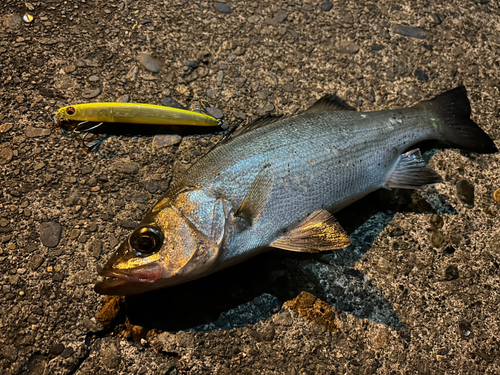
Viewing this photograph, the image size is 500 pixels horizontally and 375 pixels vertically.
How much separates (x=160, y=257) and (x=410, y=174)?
187 centimetres

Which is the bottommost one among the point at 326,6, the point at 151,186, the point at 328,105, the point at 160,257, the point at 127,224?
the point at 127,224

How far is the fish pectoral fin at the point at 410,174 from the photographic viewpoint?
2.71 m

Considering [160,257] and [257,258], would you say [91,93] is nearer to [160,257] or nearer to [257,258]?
[160,257]

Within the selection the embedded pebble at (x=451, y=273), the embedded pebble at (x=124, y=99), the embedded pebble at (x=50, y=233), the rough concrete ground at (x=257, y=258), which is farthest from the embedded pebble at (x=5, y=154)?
the embedded pebble at (x=451, y=273)

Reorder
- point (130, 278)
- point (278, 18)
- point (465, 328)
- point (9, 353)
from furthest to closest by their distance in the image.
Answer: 1. point (278, 18)
2. point (465, 328)
3. point (9, 353)
4. point (130, 278)

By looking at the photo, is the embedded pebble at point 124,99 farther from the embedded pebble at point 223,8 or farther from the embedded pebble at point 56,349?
the embedded pebble at point 56,349

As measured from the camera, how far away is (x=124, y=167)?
2764 mm

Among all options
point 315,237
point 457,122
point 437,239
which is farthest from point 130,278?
point 457,122

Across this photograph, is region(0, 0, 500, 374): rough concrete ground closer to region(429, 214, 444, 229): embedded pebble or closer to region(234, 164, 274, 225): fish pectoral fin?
region(429, 214, 444, 229): embedded pebble

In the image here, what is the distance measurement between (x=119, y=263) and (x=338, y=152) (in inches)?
60.0

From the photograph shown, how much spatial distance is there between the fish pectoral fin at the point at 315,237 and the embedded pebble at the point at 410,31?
230cm

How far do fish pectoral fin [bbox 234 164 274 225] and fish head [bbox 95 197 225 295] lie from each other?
0.26m

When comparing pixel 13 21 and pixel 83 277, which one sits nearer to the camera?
pixel 83 277

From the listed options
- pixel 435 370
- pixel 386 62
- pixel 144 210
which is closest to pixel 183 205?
pixel 144 210
